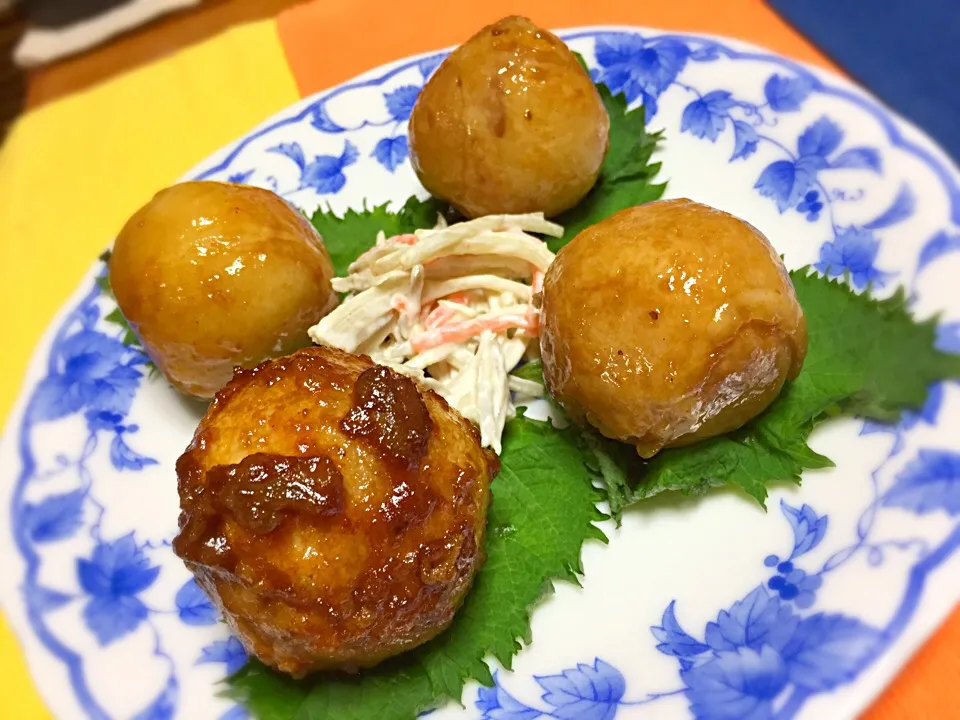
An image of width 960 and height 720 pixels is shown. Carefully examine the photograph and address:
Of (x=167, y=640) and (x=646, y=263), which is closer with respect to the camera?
(x=646, y=263)

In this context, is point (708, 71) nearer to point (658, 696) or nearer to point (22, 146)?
point (658, 696)

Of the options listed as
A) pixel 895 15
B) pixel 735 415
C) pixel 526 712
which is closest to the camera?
pixel 895 15

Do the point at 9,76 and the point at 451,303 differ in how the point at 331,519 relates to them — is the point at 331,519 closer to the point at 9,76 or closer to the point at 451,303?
the point at 451,303

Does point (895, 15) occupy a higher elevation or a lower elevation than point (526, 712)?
higher

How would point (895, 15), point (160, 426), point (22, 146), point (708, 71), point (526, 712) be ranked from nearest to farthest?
1. point (895, 15)
2. point (526, 712)
3. point (160, 426)
4. point (708, 71)
5. point (22, 146)

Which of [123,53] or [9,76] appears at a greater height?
[123,53]

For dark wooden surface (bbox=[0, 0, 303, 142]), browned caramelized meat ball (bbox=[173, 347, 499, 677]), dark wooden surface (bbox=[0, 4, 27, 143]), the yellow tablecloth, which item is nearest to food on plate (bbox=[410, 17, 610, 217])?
browned caramelized meat ball (bbox=[173, 347, 499, 677])

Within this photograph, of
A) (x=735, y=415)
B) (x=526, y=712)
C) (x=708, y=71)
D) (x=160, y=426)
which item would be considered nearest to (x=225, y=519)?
(x=526, y=712)

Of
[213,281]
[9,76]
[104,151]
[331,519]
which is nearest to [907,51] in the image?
[331,519]
